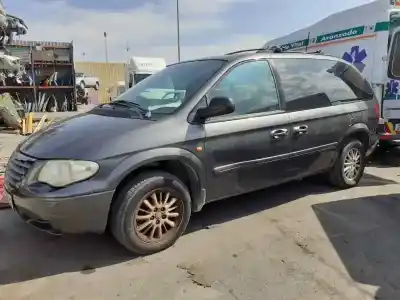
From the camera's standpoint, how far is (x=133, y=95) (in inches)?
173

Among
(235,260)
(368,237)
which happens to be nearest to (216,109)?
(235,260)

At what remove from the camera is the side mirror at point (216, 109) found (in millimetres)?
3668

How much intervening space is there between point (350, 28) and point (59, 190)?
6.68 metres

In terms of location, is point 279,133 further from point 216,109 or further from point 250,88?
point 216,109

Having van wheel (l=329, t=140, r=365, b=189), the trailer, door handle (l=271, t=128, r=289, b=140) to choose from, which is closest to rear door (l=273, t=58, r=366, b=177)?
door handle (l=271, t=128, r=289, b=140)

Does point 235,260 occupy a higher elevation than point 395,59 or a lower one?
lower

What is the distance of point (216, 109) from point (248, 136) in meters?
0.53

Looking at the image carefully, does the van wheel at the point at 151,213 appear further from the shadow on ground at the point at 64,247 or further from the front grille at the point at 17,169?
the front grille at the point at 17,169

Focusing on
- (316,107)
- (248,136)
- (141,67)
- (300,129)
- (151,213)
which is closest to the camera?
(151,213)

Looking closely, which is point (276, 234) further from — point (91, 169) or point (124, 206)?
point (91, 169)

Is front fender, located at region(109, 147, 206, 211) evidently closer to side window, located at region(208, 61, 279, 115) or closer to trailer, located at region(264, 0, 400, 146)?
side window, located at region(208, 61, 279, 115)

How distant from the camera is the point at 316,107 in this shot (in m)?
4.71

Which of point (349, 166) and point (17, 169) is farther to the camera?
point (349, 166)

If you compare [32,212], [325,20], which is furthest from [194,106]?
[325,20]
